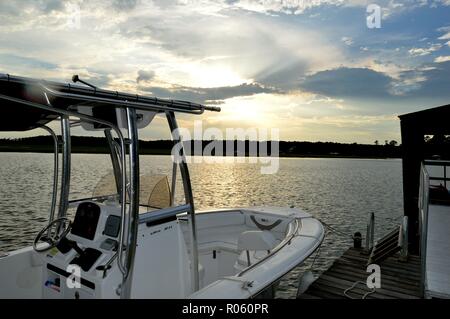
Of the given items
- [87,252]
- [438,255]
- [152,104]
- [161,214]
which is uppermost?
[152,104]

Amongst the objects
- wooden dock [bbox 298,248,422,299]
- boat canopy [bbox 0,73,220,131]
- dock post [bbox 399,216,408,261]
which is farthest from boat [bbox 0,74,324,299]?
dock post [bbox 399,216,408,261]

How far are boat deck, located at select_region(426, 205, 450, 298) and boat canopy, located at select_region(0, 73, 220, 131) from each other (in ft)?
13.2

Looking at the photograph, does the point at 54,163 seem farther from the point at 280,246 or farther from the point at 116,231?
the point at 280,246

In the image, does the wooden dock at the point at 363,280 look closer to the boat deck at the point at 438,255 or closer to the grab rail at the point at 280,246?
the boat deck at the point at 438,255

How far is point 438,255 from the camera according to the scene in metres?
5.99

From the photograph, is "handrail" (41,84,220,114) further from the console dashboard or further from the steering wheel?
the steering wheel

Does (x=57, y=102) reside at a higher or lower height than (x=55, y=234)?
higher

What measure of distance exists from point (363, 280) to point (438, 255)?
1.39 m

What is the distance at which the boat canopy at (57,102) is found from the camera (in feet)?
8.64

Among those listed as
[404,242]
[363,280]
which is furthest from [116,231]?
[404,242]

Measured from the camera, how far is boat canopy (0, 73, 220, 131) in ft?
8.64
